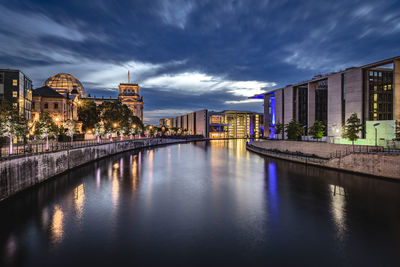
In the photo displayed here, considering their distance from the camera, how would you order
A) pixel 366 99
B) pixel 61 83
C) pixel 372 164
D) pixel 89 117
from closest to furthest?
pixel 372 164 → pixel 366 99 → pixel 89 117 → pixel 61 83

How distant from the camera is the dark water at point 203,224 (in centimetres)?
1263

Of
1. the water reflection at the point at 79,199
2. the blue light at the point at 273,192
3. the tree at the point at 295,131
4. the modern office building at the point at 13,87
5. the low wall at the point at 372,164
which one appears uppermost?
the modern office building at the point at 13,87

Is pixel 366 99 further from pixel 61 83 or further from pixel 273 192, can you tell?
pixel 61 83

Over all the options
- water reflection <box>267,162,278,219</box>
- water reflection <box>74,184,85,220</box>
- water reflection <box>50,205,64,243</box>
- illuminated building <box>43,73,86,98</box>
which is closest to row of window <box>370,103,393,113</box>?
water reflection <box>267,162,278,219</box>

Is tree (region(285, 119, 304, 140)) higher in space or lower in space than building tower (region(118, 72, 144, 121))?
lower

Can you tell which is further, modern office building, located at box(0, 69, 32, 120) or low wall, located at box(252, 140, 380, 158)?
modern office building, located at box(0, 69, 32, 120)

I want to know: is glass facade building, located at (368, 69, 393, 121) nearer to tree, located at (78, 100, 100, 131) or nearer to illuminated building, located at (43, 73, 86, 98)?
tree, located at (78, 100, 100, 131)

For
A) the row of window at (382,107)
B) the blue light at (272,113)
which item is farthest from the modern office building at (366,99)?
the blue light at (272,113)

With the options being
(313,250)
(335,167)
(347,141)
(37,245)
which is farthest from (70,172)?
(347,141)

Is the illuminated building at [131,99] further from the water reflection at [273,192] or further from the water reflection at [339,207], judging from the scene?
the water reflection at [339,207]

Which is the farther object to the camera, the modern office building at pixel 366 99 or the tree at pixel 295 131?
the tree at pixel 295 131

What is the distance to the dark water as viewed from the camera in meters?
12.6

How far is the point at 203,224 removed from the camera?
17.0 m

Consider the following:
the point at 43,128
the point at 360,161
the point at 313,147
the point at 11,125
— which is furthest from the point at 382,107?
the point at 43,128
